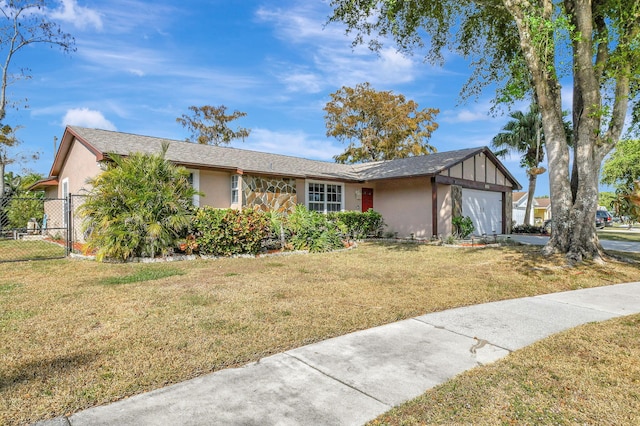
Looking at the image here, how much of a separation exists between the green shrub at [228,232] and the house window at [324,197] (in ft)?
19.3

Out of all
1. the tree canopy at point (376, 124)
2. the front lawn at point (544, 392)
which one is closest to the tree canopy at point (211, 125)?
the tree canopy at point (376, 124)

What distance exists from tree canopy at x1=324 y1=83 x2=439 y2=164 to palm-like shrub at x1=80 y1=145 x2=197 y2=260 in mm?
24062

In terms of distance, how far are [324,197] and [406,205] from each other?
401cm

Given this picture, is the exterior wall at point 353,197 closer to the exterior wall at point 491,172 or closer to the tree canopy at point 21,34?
the exterior wall at point 491,172

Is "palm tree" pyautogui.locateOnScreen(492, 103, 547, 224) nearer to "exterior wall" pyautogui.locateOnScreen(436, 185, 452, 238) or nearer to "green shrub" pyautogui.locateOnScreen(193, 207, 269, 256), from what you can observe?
"exterior wall" pyautogui.locateOnScreen(436, 185, 452, 238)

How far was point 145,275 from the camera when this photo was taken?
7.38 meters

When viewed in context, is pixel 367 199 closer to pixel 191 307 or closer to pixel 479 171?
pixel 479 171

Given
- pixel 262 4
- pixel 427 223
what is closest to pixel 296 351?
pixel 262 4

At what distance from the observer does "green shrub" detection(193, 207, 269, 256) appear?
32.4 ft

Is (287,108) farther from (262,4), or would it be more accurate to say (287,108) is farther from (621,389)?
(621,389)

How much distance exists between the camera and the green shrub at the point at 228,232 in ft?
32.4

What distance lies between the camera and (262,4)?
1241 cm

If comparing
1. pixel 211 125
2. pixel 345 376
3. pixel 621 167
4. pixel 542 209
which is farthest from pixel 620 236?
pixel 542 209

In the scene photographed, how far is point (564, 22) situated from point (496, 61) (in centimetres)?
578
